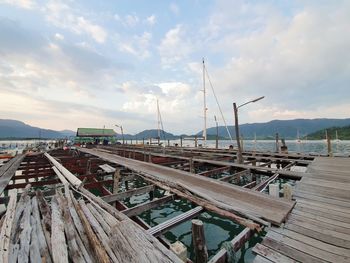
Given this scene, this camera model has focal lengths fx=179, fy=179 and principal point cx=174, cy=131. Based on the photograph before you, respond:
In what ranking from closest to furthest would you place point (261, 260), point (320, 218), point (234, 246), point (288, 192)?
point (261, 260)
point (234, 246)
point (320, 218)
point (288, 192)

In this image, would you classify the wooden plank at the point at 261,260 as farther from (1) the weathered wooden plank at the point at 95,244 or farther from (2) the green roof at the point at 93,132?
(2) the green roof at the point at 93,132

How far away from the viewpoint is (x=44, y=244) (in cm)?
376

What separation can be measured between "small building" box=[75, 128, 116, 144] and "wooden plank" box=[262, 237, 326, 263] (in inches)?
2408

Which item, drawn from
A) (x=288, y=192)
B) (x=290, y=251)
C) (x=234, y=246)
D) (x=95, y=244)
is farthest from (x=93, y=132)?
(x=290, y=251)

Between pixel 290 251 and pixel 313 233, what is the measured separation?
1.15 m

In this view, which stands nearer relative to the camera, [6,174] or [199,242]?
[199,242]

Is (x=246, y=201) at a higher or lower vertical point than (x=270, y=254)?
higher

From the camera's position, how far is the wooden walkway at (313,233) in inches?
146

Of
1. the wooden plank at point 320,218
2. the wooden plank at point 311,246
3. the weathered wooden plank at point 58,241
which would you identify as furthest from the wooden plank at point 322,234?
the weathered wooden plank at point 58,241

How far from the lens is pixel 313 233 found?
4457 mm

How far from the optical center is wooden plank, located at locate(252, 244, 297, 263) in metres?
3.59

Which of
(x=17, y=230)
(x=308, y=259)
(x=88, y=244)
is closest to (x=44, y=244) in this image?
(x=88, y=244)

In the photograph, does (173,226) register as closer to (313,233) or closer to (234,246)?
(234,246)

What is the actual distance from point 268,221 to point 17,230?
6.45 meters
